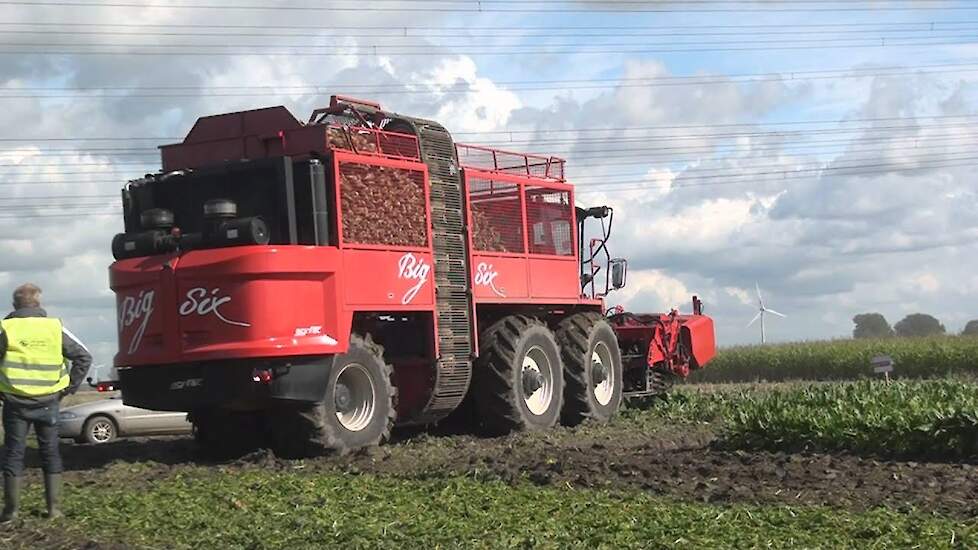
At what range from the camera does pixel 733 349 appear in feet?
176

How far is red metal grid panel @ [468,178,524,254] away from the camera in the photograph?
53.8 feet

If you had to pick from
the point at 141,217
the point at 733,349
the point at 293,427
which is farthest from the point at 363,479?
the point at 733,349

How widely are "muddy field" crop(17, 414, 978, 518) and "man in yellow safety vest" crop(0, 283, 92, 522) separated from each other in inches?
61.3

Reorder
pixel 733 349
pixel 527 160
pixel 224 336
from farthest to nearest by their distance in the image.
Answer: pixel 733 349 < pixel 527 160 < pixel 224 336

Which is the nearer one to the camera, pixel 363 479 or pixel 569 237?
pixel 363 479

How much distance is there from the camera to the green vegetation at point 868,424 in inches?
491

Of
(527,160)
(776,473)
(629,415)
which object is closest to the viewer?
(776,473)

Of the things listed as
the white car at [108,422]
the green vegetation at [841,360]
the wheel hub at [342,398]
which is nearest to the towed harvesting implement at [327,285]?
the wheel hub at [342,398]

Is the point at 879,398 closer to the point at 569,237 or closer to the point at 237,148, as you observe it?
the point at 569,237

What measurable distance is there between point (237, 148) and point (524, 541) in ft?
24.4

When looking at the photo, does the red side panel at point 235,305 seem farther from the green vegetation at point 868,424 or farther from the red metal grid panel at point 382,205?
the green vegetation at point 868,424

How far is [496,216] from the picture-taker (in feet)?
55.6

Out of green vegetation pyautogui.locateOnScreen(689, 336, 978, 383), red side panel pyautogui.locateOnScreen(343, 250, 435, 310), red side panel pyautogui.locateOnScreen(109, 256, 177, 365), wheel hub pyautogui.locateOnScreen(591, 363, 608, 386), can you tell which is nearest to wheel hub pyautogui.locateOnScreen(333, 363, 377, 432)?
red side panel pyautogui.locateOnScreen(343, 250, 435, 310)

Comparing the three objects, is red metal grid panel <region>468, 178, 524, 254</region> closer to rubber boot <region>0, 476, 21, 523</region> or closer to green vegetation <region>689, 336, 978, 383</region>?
rubber boot <region>0, 476, 21, 523</region>
